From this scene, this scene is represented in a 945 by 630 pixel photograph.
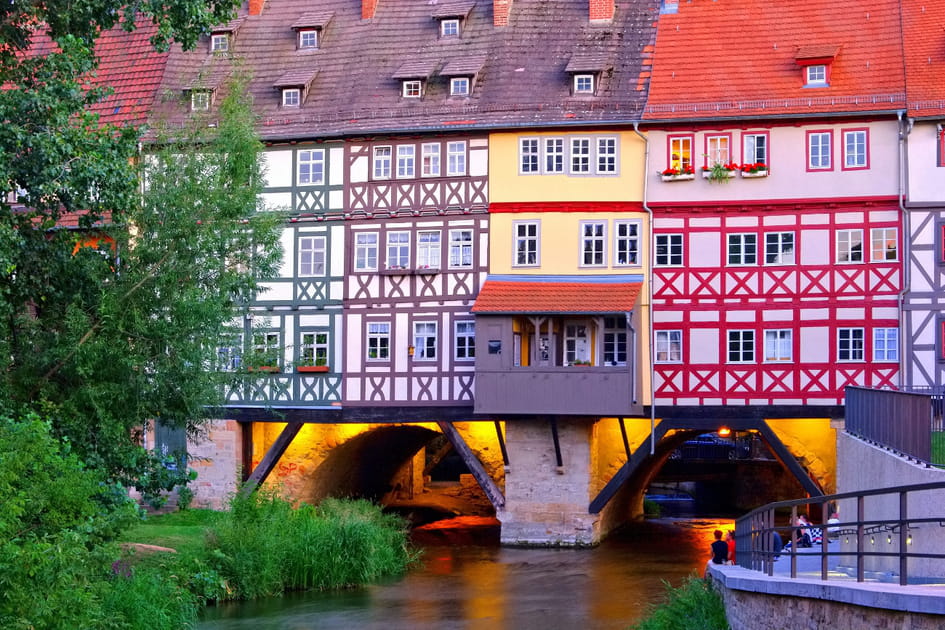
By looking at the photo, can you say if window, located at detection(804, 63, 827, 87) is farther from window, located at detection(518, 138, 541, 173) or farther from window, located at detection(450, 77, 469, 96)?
window, located at detection(450, 77, 469, 96)

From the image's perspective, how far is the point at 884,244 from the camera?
2664 cm

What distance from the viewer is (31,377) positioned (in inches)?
732

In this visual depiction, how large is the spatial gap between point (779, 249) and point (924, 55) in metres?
4.44

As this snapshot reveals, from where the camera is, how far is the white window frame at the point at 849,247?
87.9ft

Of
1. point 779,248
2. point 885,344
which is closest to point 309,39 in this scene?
point 779,248

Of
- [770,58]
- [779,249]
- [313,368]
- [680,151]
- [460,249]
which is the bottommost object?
[313,368]

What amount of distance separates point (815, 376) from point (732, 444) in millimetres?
9881

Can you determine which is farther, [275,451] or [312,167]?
[275,451]

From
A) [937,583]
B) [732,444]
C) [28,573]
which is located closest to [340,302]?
[732,444]

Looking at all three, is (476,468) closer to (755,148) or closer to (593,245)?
(593,245)

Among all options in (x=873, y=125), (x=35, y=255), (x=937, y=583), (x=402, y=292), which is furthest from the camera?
(x=402, y=292)

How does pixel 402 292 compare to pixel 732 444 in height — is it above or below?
above

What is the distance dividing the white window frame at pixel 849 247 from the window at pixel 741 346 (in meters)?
2.11

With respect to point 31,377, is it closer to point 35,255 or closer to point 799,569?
point 35,255
